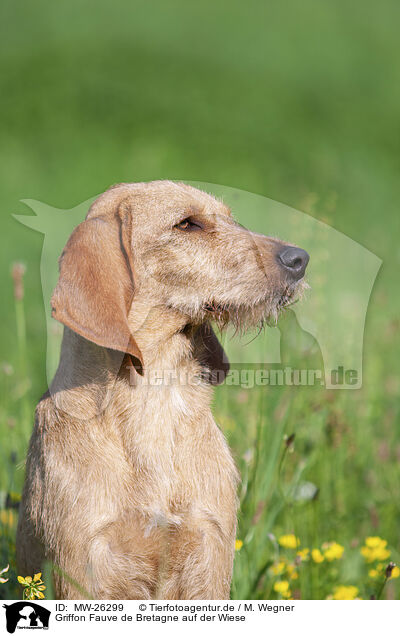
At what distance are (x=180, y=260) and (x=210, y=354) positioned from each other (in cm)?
46

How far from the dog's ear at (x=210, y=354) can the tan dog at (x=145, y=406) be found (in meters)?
0.03

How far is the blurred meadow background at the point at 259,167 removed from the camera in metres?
3.70

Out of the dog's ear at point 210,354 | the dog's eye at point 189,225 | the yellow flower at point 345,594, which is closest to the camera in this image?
the dog's eye at point 189,225

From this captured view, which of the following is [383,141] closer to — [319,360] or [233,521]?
[319,360]

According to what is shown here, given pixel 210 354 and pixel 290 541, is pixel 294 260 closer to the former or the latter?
pixel 210 354

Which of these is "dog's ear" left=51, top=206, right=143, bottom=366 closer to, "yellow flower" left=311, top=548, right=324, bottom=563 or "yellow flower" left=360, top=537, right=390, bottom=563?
"yellow flower" left=311, top=548, right=324, bottom=563

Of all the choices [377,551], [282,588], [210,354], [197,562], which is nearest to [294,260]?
[210,354]

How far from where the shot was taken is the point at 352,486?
4.45m

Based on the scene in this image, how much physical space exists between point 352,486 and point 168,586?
1.91m
